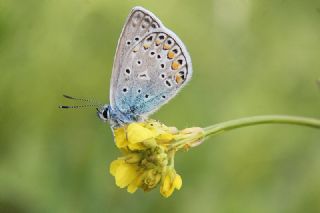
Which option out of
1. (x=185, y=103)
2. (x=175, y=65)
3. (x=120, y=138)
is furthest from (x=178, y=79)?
(x=185, y=103)

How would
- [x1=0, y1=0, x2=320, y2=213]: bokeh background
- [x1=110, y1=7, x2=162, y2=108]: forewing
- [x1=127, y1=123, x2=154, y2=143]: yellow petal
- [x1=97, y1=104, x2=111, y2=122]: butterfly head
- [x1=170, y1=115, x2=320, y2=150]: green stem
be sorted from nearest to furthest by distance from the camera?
[x1=170, y1=115, x2=320, y2=150]: green stem → [x1=127, y1=123, x2=154, y2=143]: yellow petal → [x1=110, y1=7, x2=162, y2=108]: forewing → [x1=97, y1=104, x2=111, y2=122]: butterfly head → [x1=0, y1=0, x2=320, y2=213]: bokeh background

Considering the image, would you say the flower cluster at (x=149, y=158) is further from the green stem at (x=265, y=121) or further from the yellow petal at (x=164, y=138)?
the green stem at (x=265, y=121)

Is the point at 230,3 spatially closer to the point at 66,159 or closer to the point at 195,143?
Result: the point at 66,159

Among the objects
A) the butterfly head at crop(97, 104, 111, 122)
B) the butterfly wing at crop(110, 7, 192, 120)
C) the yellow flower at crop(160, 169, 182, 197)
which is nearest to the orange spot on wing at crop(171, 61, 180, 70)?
the butterfly wing at crop(110, 7, 192, 120)

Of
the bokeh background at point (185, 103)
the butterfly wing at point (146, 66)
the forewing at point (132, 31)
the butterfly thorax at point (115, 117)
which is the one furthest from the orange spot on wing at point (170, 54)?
the bokeh background at point (185, 103)

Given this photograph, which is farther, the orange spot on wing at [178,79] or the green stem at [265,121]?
the orange spot on wing at [178,79]

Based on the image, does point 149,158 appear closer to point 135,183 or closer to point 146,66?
point 135,183

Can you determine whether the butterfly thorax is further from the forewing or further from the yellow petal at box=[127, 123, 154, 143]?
the yellow petal at box=[127, 123, 154, 143]
